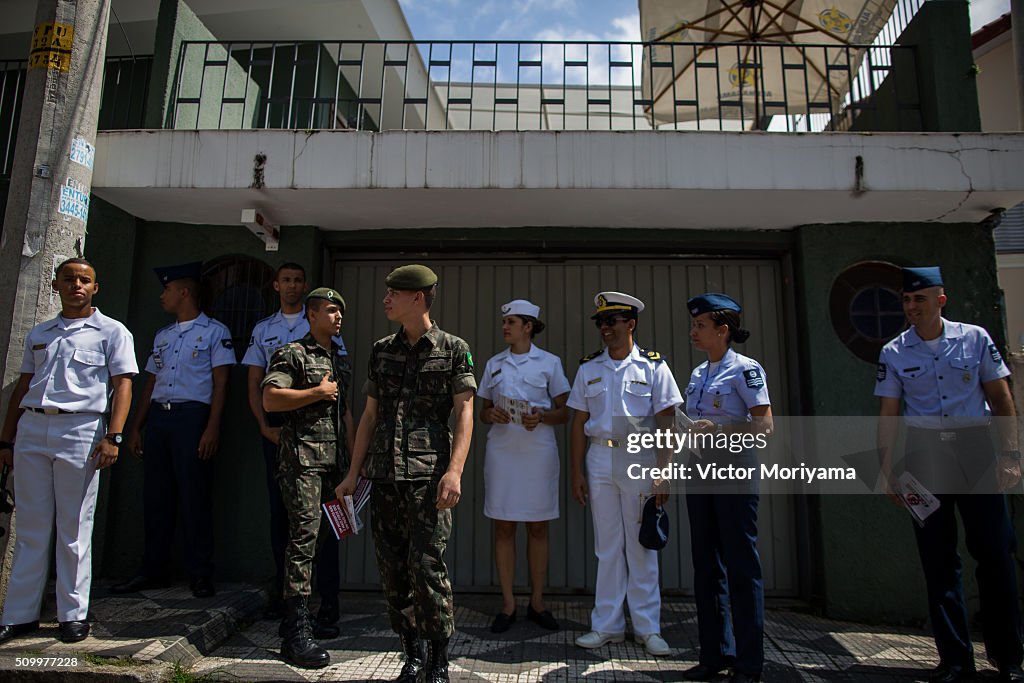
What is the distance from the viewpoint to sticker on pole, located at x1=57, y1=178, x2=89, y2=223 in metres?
3.61

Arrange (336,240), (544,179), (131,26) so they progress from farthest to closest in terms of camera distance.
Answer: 1. (131,26)
2. (336,240)
3. (544,179)

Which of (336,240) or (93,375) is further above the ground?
(336,240)

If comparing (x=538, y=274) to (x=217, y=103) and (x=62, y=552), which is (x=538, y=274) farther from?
(x=62, y=552)

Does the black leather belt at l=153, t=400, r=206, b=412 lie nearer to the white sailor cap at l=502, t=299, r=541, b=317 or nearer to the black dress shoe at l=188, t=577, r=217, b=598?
the black dress shoe at l=188, t=577, r=217, b=598

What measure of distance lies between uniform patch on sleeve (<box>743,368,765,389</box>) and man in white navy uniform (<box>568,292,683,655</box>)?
2.09ft

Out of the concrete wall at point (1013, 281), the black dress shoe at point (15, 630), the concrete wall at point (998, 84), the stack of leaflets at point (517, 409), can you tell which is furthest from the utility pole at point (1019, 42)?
the concrete wall at point (998, 84)

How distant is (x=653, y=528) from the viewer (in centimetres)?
346

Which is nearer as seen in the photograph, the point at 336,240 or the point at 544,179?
the point at 544,179

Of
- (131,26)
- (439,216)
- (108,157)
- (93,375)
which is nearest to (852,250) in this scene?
(439,216)

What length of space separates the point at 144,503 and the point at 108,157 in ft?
7.60

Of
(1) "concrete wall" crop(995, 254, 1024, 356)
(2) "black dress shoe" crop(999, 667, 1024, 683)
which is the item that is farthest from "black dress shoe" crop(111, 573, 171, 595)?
(1) "concrete wall" crop(995, 254, 1024, 356)

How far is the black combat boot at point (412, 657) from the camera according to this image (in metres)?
2.91

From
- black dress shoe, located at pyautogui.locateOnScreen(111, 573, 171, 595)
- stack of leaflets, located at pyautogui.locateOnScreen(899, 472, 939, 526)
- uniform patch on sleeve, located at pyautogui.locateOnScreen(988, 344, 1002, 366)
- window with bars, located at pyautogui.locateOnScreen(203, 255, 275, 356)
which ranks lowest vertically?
black dress shoe, located at pyautogui.locateOnScreen(111, 573, 171, 595)

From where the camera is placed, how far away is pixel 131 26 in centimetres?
702
